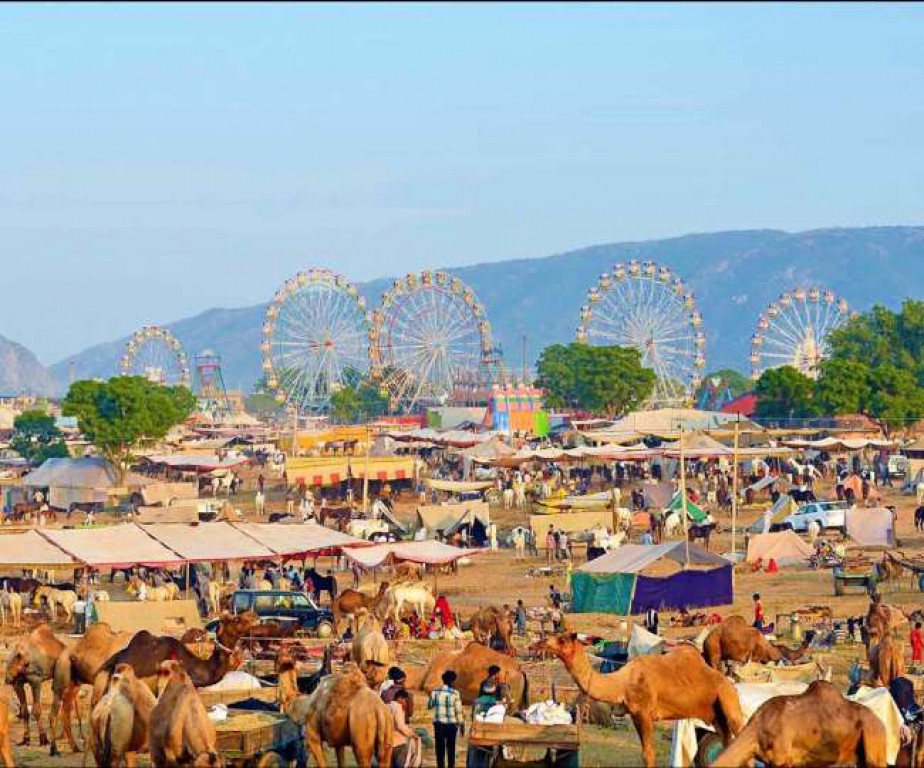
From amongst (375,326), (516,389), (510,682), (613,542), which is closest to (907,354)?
(516,389)

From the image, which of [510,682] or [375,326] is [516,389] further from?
[510,682]

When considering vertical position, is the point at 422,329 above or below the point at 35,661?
above

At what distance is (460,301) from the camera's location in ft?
395

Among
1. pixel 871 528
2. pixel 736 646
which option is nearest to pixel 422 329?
pixel 871 528

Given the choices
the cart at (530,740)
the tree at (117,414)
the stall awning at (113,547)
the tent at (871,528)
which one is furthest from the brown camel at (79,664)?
the tree at (117,414)

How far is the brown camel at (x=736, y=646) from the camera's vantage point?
74.5 ft

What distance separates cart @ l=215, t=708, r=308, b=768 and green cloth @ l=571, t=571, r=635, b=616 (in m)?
16.4

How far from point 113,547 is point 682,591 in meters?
9.94

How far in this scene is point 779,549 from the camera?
41844 mm

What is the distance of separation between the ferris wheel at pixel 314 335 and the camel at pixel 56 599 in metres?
73.4

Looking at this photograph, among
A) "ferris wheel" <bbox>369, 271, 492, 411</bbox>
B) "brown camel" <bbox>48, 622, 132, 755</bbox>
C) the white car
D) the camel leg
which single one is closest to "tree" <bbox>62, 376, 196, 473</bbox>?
"ferris wheel" <bbox>369, 271, 492, 411</bbox>

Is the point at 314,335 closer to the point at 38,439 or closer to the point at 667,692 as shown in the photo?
the point at 38,439

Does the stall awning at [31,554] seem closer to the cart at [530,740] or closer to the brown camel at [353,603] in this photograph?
the brown camel at [353,603]

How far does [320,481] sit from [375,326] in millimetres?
48068
